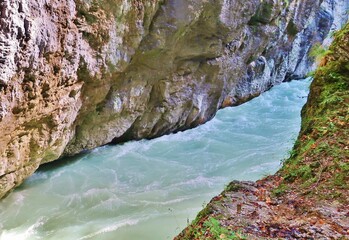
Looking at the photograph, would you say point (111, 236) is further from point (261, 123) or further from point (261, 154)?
point (261, 123)

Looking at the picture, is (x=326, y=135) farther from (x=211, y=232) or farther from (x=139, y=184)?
(x=139, y=184)

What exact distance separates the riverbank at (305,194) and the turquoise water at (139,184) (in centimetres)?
159

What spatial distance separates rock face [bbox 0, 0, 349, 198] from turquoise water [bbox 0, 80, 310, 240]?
1.77 feet

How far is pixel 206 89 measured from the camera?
11406 millimetres

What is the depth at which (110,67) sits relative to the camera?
715cm

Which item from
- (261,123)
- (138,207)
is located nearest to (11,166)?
(138,207)

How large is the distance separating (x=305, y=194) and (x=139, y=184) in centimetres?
498

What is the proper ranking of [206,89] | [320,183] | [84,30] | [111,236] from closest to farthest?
[320,183] < [111,236] < [84,30] < [206,89]

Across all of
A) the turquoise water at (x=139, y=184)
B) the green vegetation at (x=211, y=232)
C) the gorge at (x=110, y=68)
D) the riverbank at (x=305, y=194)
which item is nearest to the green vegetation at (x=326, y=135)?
the riverbank at (x=305, y=194)

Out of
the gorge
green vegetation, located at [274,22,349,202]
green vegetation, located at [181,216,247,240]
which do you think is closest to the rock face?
the gorge

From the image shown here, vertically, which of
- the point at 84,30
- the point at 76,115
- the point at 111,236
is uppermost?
the point at 84,30

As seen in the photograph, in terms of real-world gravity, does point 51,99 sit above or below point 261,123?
above

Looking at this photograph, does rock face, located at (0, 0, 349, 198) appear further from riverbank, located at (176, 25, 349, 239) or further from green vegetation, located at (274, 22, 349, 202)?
green vegetation, located at (274, 22, 349, 202)

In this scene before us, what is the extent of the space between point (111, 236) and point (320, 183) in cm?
377
